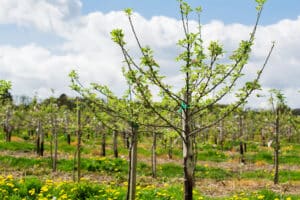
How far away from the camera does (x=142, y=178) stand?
16172mm

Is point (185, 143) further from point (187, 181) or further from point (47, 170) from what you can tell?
point (47, 170)

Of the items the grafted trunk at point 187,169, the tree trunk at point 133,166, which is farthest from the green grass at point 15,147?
the grafted trunk at point 187,169

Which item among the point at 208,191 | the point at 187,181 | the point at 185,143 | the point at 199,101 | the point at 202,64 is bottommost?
the point at 208,191

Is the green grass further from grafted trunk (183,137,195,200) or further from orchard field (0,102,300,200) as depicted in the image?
grafted trunk (183,137,195,200)

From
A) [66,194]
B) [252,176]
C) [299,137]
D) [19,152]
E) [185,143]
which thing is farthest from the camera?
[299,137]

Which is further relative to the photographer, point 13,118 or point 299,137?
point 299,137

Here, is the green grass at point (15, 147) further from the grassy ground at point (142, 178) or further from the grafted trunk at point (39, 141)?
the grafted trunk at point (39, 141)

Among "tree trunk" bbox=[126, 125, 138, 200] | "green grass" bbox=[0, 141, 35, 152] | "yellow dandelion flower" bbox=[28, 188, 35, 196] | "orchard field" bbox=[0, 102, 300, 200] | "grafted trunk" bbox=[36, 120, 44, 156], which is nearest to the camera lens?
"tree trunk" bbox=[126, 125, 138, 200]

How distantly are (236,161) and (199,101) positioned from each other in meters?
20.0

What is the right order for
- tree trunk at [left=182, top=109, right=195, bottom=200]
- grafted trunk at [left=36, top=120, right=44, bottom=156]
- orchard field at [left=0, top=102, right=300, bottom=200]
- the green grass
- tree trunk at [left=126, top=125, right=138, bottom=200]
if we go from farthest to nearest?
the green grass → grafted trunk at [left=36, top=120, right=44, bottom=156] → orchard field at [left=0, top=102, right=300, bottom=200] → tree trunk at [left=126, top=125, right=138, bottom=200] → tree trunk at [left=182, top=109, right=195, bottom=200]

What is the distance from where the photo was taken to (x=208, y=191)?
543 inches

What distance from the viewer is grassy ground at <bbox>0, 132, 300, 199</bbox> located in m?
10.2

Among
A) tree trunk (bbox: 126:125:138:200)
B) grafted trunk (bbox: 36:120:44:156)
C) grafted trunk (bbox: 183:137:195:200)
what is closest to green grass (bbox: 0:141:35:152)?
grafted trunk (bbox: 36:120:44:156)

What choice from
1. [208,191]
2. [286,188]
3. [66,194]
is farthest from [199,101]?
[286,188]
